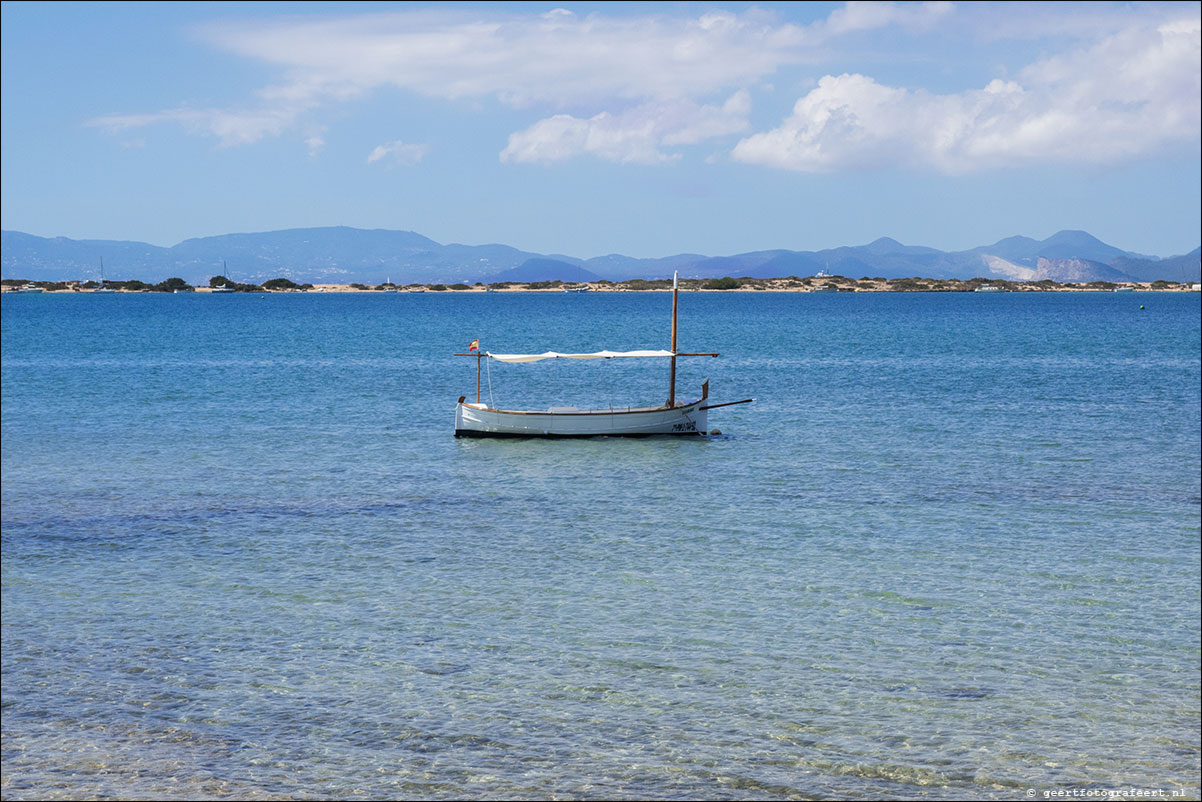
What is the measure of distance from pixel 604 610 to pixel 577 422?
78.5 ft

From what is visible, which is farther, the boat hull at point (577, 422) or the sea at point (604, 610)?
the boat hull at point (577, 422)

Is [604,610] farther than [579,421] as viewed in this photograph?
No

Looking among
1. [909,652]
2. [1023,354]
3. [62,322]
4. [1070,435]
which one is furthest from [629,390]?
[62,322]

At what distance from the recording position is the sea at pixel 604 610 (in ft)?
47.7

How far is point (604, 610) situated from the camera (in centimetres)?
2097

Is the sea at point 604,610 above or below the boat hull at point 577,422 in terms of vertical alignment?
below

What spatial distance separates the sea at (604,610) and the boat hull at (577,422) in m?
0.72

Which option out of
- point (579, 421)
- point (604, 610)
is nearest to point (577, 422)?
point (579, 421)

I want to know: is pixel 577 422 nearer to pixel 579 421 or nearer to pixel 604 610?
pixel 579 421

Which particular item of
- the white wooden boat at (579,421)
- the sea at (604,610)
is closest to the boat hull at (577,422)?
the white wooden boat at (579,421)

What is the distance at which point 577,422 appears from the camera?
Result: 147 feet

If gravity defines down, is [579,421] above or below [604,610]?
above

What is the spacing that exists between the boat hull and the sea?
72 cm

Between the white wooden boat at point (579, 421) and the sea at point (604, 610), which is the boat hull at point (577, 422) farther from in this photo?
the sea at point (604, 610)
